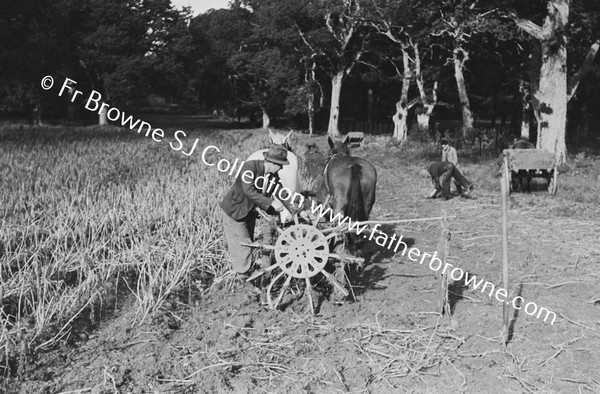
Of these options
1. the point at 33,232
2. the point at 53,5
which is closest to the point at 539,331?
the point at 33,232

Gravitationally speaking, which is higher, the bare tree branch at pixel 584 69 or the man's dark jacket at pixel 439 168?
the bare tree branch at pixel 584 69

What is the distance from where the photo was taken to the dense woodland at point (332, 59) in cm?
1945

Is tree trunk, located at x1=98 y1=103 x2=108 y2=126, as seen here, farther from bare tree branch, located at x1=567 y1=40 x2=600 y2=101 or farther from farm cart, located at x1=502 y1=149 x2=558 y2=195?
farm cart, located at x1=502 y1=149 x2=558 y2=195

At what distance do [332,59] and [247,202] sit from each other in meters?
28.1

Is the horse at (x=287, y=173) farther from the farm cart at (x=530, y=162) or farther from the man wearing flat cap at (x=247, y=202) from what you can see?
the farm cart at (x=530, y=162)

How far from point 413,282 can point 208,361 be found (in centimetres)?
287

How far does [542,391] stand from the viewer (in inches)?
170

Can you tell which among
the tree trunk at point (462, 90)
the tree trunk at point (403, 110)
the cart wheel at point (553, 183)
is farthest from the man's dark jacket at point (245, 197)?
the tree trunk at point (403, 110)

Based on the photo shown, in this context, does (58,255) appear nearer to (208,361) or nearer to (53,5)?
(208,361)

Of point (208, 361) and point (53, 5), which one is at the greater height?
point (53, 5)

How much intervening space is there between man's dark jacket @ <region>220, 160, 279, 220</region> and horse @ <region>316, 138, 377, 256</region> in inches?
50.8

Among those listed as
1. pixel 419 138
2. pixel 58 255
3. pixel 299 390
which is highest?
pixel 419 138

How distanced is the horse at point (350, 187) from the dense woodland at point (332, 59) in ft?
33.3

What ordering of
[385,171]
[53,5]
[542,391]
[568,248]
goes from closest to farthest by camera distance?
[542,391], [568,248], [385,171], [53,5]
